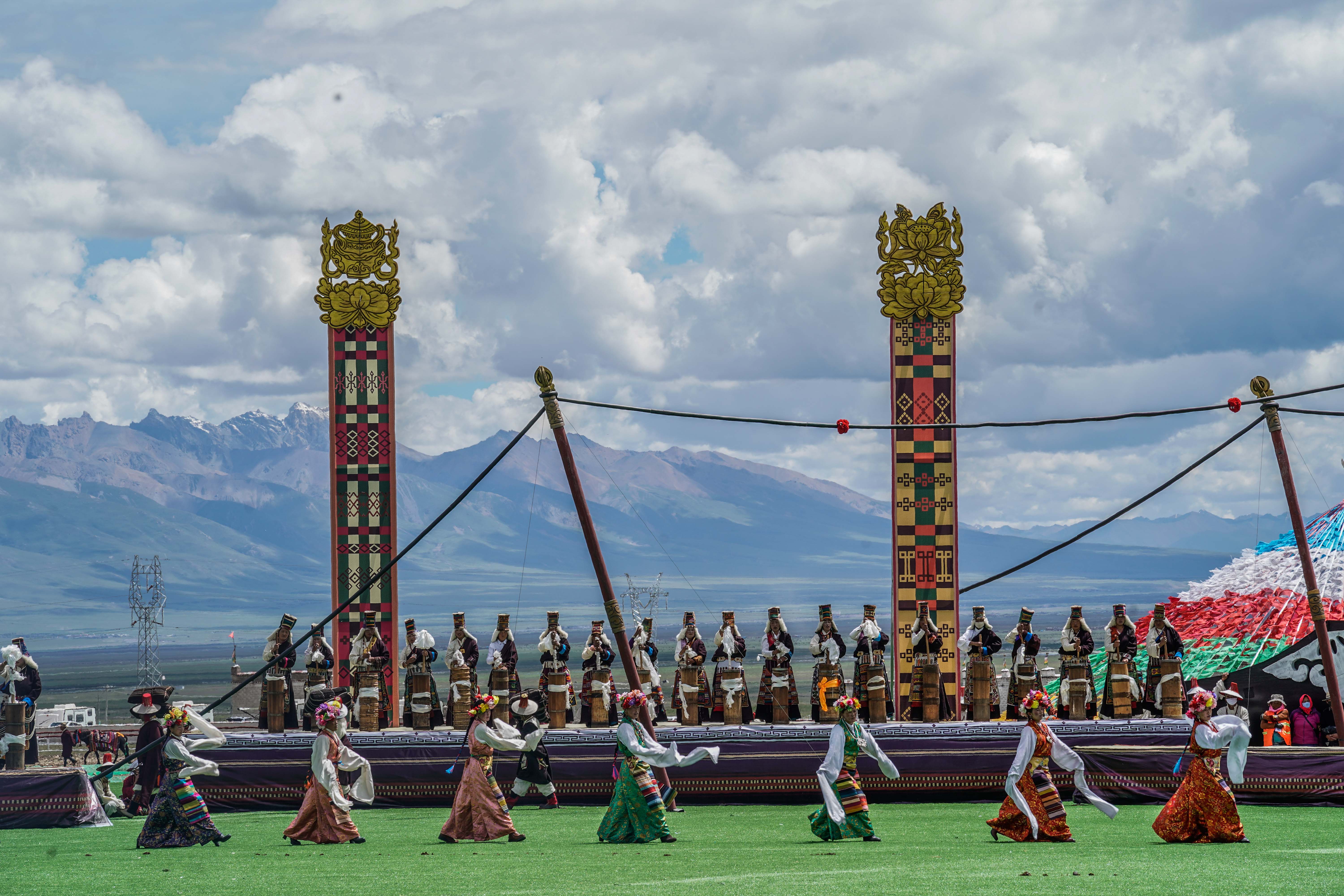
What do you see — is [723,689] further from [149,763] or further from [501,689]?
[149,763]

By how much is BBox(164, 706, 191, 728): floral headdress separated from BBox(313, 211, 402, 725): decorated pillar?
8.51 m

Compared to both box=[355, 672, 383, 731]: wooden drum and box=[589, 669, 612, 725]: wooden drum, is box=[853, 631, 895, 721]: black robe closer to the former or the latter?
box=[589, 669, 612, 725]: wooden drum

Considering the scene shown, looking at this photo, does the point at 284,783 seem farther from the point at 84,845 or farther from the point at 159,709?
the point at 84,845

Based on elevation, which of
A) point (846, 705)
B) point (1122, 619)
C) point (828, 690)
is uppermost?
point (1122, 619)

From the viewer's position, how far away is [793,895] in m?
14.2

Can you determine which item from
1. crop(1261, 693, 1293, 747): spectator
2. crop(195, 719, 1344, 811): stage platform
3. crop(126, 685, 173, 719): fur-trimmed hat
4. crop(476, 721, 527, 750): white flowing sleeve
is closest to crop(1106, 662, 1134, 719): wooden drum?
crop(195, 719, 1344, 811): stage platform

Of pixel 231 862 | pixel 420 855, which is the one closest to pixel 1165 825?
pixel 420 855

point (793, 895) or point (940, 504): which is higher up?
point (940, 504)

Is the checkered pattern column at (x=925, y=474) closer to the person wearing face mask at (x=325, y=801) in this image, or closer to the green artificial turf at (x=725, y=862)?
the green artificial turf at (x=725, y=862)

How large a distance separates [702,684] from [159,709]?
7.95 metres

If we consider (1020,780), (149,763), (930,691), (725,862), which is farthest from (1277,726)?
(149,763)

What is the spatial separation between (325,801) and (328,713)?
3.23ft

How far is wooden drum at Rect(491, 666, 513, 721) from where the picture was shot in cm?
2377

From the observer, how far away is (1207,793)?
17234 millimetres
